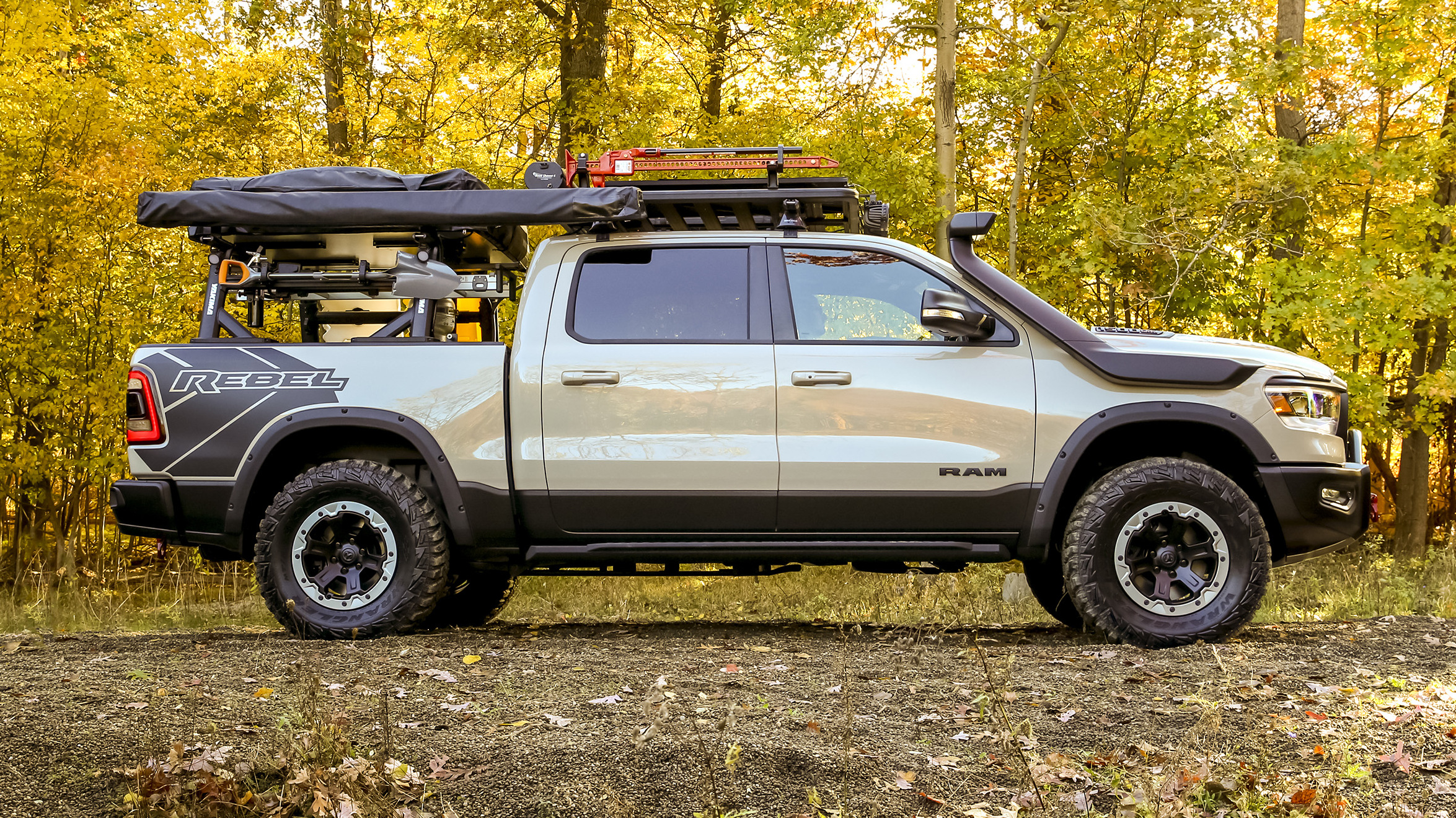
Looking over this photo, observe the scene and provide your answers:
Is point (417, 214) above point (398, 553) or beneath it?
above

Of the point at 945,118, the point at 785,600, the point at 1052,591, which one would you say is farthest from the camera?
the point at 945,118

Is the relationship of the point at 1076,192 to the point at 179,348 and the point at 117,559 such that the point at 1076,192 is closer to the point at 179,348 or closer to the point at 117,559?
the point at 179,348

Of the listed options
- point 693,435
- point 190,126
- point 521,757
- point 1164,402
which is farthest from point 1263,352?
point 190,126

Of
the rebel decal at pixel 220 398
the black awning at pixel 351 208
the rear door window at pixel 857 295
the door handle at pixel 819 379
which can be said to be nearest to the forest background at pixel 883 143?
the rebel decal at pixel 220 398

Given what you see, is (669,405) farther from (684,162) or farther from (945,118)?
(945,118)

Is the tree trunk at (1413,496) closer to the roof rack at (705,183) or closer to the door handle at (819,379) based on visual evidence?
the roof rack at (705,183)

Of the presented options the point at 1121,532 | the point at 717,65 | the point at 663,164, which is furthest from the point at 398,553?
the point at 717,65

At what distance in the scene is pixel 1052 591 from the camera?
6477mm

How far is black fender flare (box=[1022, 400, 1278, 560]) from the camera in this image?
538 cm

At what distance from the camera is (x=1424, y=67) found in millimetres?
11148

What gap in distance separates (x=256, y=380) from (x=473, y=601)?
1.93 m

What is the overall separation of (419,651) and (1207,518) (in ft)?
12.0

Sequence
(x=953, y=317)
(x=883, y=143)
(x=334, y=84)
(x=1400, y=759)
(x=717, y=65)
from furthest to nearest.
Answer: (x=717, y=65)
(x=334, y=84)
(x=883, y=143)
(x=953, y=317)
(x=1400, y=759)

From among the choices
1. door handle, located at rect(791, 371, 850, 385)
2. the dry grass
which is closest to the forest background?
the dry grass
